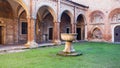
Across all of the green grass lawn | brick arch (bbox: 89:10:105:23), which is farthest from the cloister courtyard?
the green grass lawn

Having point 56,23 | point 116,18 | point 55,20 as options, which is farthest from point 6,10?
point 116,18

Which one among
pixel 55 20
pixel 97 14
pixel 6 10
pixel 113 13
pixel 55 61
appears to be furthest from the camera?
pixel 97 14

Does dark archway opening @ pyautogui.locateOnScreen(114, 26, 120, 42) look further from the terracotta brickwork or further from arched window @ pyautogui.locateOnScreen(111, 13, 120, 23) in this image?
arched window @ pyautogui.locateOnScreen(111, 13, 120, 23)

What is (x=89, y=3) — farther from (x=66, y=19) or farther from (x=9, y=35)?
(x=9, y=35)

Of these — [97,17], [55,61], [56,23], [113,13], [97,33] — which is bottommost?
[55,61]

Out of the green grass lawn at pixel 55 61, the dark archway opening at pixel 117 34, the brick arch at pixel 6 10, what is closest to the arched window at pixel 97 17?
the dark archway opening at pixel 117 34

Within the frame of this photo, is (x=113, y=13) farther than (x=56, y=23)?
Yes

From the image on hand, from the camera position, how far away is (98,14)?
933 inches

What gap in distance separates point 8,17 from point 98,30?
12.8 metres

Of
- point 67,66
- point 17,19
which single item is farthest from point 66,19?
point 67,66

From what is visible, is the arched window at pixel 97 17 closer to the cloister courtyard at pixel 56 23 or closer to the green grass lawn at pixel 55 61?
the cloister courtyard at pixel 56 23

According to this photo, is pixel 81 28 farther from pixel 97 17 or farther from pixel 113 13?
pixel 113 13

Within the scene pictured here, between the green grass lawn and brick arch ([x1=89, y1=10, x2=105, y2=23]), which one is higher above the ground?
brick arch ([x1=89, y1=10, x2=105, y2=23])

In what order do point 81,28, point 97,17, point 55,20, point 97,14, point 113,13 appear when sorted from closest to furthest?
point 55,20 < point 113,13 < point 97,14 < point 97,17 < point 81,28
